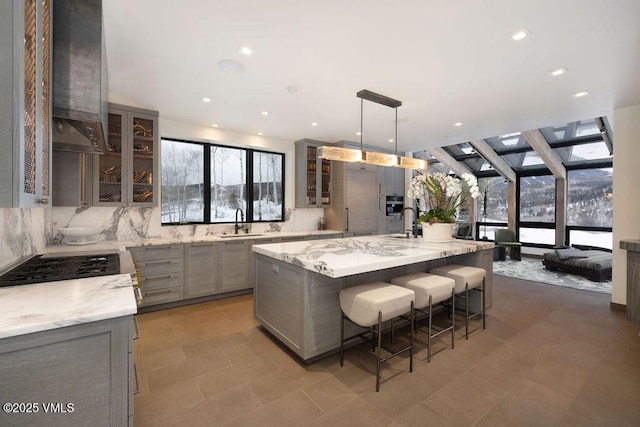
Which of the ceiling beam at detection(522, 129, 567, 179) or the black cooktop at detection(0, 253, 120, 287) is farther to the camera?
the ceiling beam at detection(522, 129, 567, 179)

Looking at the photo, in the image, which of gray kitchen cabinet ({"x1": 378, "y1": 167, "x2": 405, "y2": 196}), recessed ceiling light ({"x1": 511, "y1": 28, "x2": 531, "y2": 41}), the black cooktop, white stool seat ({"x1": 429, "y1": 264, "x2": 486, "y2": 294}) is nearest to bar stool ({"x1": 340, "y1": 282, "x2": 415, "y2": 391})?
white stool seat ({"x1": 429, "y1": 264, "x2": 486, "y2": 294})

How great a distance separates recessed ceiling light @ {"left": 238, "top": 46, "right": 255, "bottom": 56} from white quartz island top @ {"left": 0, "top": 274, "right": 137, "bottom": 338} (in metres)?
2.01

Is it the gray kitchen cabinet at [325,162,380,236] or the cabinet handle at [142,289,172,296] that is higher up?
the gray kitchen cabinet at [325,162,380,236]

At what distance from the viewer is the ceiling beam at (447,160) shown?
8344 millimetres

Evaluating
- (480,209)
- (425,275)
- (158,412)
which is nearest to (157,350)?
(158,412)

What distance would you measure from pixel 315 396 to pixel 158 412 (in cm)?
104

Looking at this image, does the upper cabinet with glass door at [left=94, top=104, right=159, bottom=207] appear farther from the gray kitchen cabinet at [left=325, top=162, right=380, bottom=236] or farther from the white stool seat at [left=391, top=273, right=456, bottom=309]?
the white stool seat at [left=391, top=273, right=456, bottom=309]

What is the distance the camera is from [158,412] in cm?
188

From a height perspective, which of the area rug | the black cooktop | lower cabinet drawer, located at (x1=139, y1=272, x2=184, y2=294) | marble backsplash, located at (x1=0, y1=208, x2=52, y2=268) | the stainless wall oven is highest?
the stainless wall oven

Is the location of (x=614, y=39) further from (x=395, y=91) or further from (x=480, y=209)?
(x=480, y=209)

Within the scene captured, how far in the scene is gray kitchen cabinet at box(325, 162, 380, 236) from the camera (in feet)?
18.3

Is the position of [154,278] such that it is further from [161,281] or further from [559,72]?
[559,72]

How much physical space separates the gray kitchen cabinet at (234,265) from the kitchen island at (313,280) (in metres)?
1.36

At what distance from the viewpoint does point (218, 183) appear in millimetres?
4973
